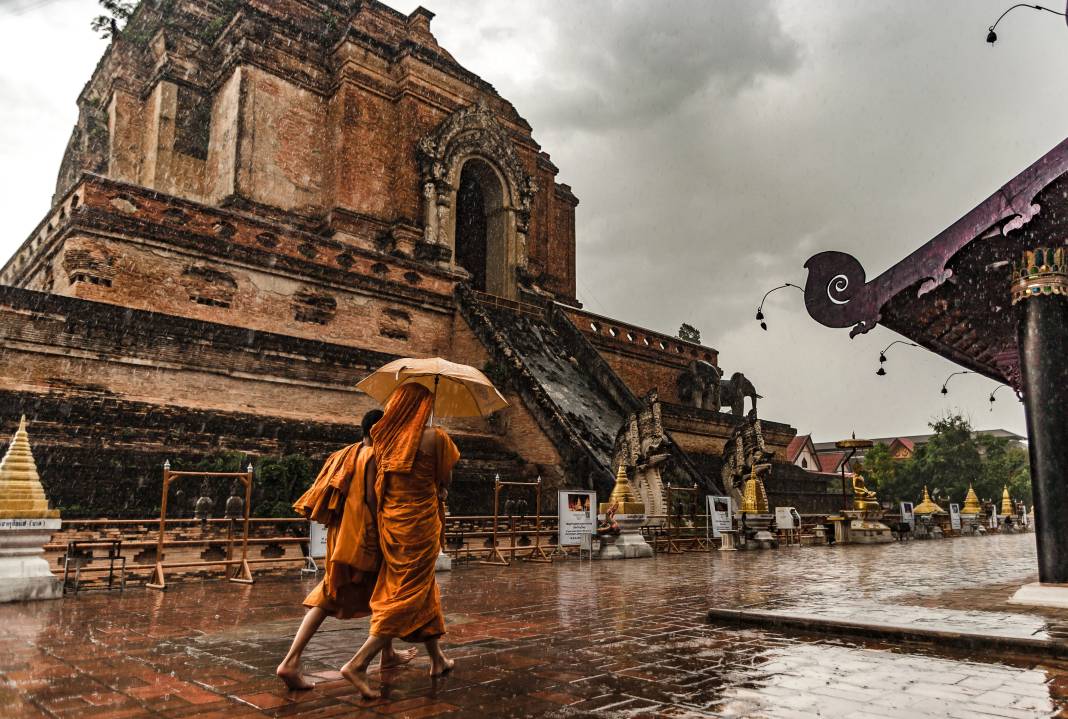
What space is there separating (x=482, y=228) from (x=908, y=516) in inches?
560

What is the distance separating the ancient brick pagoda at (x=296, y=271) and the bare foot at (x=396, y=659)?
7079 millimetres

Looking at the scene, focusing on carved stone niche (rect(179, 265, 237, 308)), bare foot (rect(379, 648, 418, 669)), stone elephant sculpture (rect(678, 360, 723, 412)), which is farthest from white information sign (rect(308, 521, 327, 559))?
stone elephant sculpture (rect(678, 360, 723, 412))

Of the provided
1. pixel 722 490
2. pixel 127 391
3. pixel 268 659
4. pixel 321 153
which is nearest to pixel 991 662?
pixel 268 659

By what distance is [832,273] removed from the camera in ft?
20.9

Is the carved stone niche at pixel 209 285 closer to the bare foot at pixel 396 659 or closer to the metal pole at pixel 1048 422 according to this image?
the bare foot at pixel 396 659

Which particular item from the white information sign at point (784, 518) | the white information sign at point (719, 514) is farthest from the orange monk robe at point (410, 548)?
the white information sign at point (784, 518)

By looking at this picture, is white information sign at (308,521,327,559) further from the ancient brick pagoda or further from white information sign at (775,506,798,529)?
white information sign at (775,506,798,529)

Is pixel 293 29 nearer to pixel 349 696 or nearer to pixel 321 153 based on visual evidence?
pixel 321 153

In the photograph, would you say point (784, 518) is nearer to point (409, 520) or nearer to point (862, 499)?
point (862, 499)

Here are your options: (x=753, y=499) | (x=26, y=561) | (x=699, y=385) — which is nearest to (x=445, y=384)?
(x=26, y=561)

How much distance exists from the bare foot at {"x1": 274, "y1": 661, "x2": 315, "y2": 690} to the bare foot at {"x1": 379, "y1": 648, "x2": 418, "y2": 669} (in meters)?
0.61

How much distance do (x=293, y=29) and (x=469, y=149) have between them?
5352mm

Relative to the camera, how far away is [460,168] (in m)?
21.5

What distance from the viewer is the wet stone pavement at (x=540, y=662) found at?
321 cm
